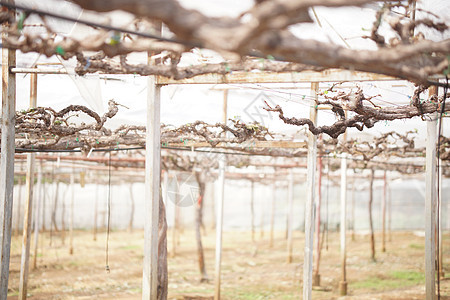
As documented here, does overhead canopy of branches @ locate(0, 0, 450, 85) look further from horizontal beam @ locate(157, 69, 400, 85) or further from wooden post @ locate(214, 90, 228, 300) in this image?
wooden post @ locate(214, 90, 228, 300)

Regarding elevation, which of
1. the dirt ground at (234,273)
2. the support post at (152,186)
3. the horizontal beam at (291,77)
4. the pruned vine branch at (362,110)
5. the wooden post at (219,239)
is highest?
the horizontal beam at (291,77)

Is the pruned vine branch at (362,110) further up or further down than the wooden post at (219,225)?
further up

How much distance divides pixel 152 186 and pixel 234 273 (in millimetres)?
9139

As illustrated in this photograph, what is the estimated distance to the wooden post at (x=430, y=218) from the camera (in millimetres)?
5805

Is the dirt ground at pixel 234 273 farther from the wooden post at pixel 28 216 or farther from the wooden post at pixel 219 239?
the wooden post at pixel 28 216

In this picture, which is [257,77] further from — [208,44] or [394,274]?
[394,274]

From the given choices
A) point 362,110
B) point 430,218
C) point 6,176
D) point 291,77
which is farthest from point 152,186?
point 430,218

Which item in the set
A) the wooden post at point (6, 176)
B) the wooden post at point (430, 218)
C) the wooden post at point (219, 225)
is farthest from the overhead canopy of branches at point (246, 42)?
the wooden post at point (219, 225)

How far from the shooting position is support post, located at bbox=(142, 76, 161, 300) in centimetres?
452

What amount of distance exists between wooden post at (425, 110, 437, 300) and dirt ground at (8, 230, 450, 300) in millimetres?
4201

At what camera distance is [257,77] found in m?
4.42

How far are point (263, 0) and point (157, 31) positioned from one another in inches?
52.1

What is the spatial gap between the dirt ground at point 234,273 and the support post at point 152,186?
5.94 m

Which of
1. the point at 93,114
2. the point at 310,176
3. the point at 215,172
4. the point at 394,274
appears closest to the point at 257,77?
the point at 310,176
